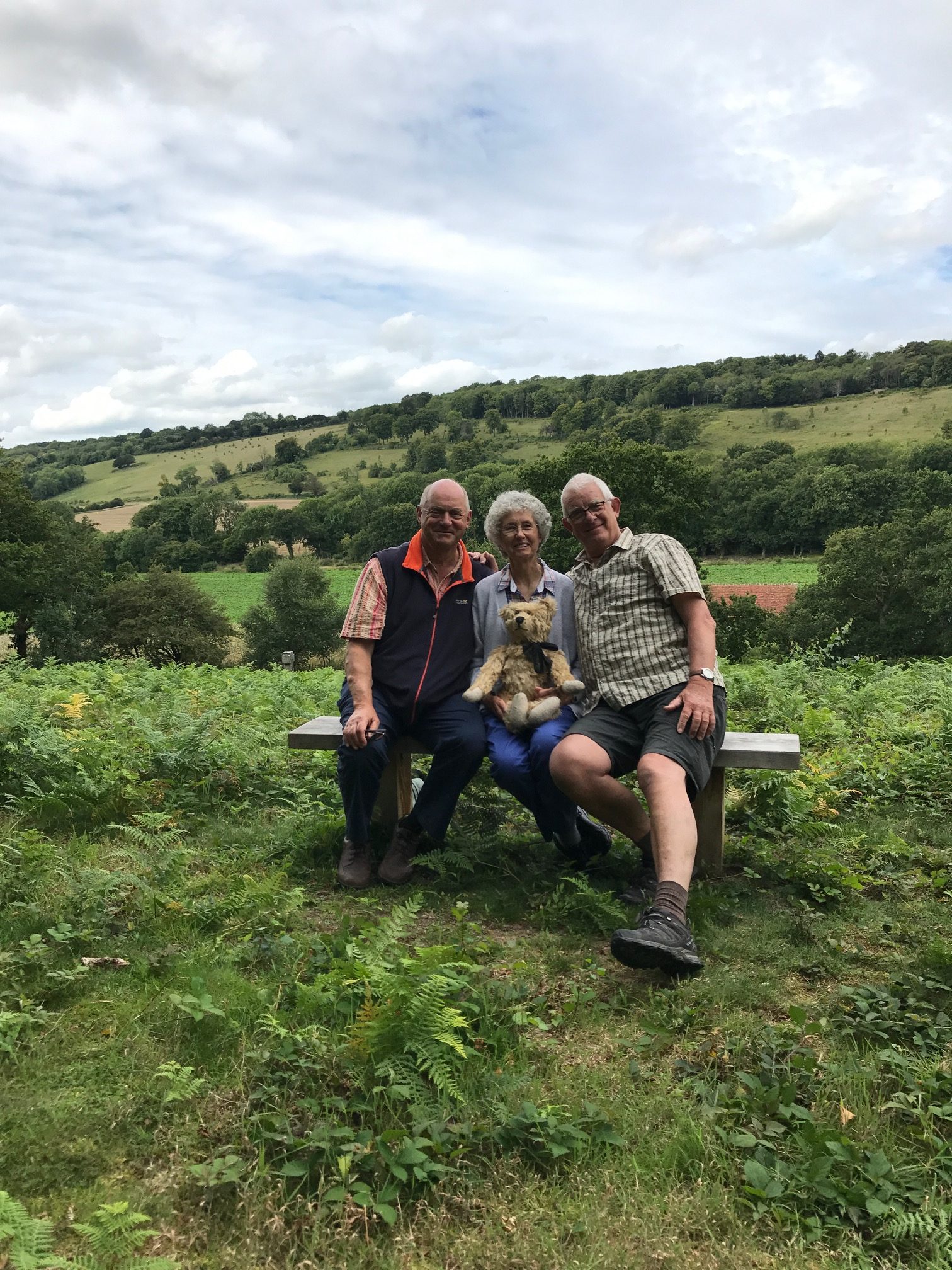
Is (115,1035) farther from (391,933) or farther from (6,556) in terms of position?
(6,556)

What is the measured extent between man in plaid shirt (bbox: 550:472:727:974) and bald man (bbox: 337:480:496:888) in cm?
61

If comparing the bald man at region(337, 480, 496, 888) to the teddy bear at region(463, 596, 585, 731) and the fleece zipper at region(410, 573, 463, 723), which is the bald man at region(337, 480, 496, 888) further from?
the teddy bear at region(463, 596, 585, 731)

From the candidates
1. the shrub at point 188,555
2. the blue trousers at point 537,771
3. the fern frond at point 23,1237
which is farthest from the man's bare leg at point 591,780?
the shrub at point 188,555

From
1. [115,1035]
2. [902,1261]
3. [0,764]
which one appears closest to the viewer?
[902,1261]

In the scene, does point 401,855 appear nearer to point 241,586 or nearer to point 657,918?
point 657,918

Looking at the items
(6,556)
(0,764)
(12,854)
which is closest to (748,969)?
(12,854)

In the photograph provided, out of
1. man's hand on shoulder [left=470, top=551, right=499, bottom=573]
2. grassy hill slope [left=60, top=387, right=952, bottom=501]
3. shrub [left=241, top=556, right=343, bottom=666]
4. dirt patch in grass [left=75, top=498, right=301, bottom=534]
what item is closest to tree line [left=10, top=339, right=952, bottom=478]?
grassy hill slope [left=60, top=387, right=952, bottom=501]

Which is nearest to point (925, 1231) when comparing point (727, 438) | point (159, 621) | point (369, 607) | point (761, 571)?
point (369, 607)

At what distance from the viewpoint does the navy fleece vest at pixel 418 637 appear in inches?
186

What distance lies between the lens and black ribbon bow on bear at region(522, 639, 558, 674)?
→ 15.3ft

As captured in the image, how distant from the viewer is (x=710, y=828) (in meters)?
4.48

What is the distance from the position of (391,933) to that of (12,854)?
92.4 inches

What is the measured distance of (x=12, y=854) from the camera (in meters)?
4.44

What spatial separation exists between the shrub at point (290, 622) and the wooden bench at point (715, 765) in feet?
167
